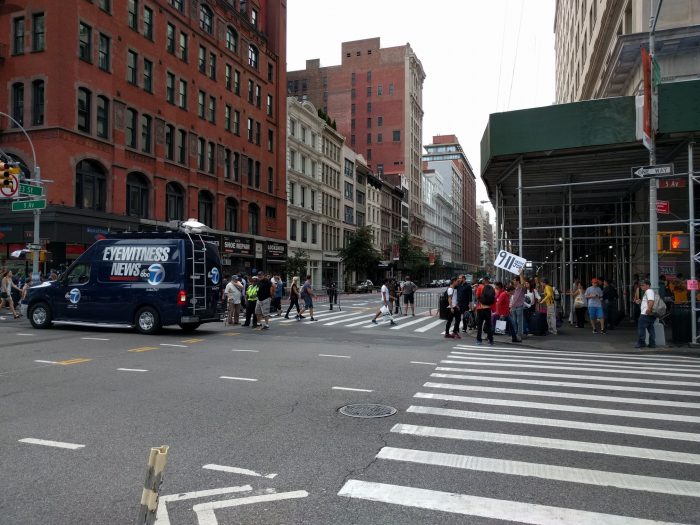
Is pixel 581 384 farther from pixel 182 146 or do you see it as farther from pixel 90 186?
pixel 182 146

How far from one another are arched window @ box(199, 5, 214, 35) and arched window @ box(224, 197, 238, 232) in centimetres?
1288

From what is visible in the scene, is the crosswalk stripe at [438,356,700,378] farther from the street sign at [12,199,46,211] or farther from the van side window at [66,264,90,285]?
the street sign at [12,199,46,211]

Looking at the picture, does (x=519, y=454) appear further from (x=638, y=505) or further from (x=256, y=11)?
(x=256, y=11)

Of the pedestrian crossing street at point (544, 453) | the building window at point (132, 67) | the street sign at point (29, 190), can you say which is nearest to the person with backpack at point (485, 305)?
the pedestrian crossing street at point (544, 453)

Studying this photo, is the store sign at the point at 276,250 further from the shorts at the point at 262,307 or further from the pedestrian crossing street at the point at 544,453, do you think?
the pedestrian crossing street at the point at 544,453

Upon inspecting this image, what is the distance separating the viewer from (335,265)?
66.6 meters

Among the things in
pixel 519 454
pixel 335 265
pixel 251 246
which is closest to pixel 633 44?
pixel 519 454

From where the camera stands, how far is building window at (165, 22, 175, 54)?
36781mm

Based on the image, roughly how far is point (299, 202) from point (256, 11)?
1853cm

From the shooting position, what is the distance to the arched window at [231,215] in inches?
1741

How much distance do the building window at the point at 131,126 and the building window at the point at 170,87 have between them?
3.51 meters

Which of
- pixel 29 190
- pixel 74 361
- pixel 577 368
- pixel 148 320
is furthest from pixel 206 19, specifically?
pixel 577 368

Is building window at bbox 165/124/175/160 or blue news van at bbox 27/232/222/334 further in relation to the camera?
building window at bbox 165/124/175/160

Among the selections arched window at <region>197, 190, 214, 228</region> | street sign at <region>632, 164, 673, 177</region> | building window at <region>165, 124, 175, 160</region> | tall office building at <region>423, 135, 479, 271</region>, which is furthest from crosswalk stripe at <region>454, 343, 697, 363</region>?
tall office building at <region>423, 135, 479, 271</region>
